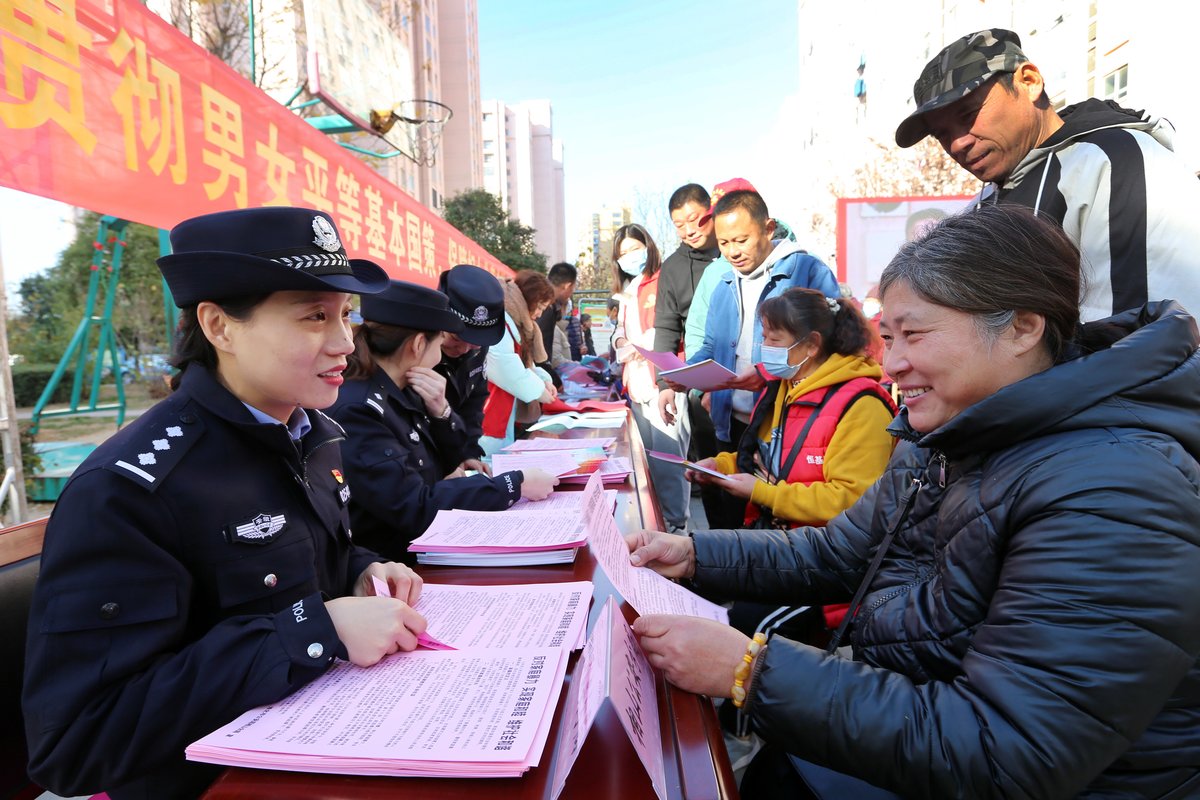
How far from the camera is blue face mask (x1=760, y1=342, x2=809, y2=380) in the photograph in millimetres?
2250

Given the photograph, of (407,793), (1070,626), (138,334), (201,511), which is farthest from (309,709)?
(138,334)

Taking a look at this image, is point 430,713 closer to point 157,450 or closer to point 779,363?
point 157,450

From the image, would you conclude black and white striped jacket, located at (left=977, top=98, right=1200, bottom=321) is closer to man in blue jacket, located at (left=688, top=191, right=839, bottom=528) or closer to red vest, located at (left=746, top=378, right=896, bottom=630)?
red vest, located at (left=746, top=378, right=896, bottom=630)

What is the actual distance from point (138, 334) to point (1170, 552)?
8989 millimetres

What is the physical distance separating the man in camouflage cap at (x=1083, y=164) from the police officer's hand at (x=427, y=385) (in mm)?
1617

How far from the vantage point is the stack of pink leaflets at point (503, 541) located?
4.38 ft

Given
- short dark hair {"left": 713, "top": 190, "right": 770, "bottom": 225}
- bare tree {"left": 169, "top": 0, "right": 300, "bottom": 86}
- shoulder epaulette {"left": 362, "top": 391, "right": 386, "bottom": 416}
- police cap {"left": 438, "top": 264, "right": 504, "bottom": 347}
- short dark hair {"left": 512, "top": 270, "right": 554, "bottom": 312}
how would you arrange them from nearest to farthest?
shoulder epaulette {"left": 362, "top": 391, "right": 386, "bottom": 416} < police cap {"left": 438, "top": 264, "right": 504, "bottom": 347} < short dark hair {"left": 713, "top": 190, "right": 770, "bottom": 225} < short dark hair {"left": 512, "top": 270, "right": 554, "bottom": 312} < bare tree {"left": 169, "top": 0, "right": 300, "bottom": 86}

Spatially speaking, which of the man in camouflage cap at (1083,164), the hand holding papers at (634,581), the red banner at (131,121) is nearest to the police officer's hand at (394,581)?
the hand holding papers at (634,581)

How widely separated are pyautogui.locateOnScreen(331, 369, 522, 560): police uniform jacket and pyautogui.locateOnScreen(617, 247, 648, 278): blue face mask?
3109 mm

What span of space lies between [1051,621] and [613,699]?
1.75 ft

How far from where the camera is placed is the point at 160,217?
7.52ft

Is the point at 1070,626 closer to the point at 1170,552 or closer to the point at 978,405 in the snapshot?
the point at 1170,552

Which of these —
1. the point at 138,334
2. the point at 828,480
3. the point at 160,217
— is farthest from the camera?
the point at 138,334

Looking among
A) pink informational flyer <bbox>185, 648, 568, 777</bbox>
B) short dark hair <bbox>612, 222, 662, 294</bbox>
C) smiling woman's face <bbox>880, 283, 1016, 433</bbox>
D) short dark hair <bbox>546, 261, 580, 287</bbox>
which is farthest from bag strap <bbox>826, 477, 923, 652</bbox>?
short dark hair <bbox>546, 261, 580, 287</bbox>
